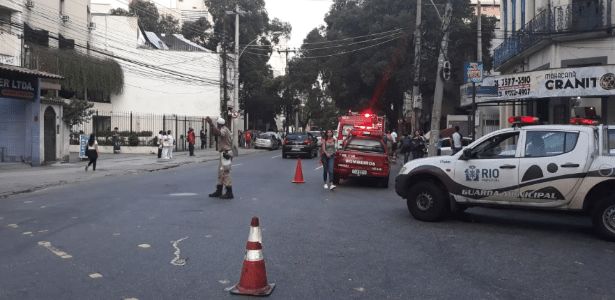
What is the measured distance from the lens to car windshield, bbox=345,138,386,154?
16622mm

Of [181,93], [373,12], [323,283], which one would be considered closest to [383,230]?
[323,283]

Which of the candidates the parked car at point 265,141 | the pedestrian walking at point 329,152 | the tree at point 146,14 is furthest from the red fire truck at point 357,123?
the tree at point 146,14

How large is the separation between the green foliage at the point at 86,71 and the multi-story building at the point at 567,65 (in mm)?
25860

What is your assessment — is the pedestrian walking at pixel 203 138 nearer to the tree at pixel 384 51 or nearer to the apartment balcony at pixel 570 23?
the tree at pixel 384 51

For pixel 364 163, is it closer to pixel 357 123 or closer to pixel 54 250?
pixel 54 250

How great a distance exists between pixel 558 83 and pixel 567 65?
3194mm

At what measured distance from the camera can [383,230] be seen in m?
8.97

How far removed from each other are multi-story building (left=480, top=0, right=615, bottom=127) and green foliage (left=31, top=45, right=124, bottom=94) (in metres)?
25.9

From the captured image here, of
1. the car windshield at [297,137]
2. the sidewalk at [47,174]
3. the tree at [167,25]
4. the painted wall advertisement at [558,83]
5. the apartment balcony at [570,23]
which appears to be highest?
the tree at [167,25]

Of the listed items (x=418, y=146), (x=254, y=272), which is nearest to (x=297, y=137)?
(x=418, y=146)

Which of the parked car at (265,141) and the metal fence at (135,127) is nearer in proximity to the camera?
the metal fence at (135,127)

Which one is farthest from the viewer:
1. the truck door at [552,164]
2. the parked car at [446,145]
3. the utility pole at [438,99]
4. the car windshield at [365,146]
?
the parked car at [446,145]

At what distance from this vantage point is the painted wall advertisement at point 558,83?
1669 cm

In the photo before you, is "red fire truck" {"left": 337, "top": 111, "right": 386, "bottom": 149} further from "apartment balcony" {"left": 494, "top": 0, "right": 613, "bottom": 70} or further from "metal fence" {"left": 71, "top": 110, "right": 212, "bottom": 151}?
"metal fence" {"left": 71, "top": 110, "right": 212, "bottom": 151}
